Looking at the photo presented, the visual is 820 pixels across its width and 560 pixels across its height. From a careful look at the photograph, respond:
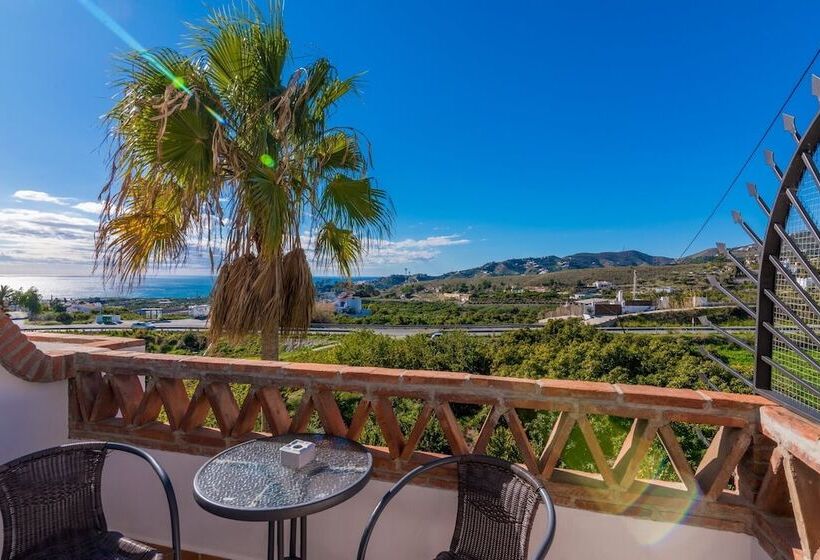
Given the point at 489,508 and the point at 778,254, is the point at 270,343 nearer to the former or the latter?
the point at 489,508

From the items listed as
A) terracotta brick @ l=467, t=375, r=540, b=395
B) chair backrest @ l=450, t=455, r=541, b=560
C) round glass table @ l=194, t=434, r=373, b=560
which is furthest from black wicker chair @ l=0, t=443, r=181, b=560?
terracotta brick @ l=467, t=375, r=540, b=395

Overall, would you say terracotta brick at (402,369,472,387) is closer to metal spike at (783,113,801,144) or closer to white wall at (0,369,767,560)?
white wall at (0,369,767,560)

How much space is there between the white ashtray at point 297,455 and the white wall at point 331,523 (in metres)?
0.46

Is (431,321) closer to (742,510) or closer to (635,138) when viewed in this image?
(635,138)

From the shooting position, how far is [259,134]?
113 inches

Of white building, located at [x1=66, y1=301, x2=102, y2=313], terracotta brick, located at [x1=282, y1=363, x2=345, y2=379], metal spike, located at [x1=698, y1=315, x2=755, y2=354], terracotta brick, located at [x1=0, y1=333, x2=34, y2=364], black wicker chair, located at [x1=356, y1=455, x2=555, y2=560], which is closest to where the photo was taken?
black wicker chair, located at [x1=356, y1=455, x2=555, y2=560]

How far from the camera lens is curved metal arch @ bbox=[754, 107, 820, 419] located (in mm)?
1079

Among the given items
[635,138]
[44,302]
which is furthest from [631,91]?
[44,302]

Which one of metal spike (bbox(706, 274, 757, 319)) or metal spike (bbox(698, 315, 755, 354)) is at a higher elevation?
metal spike (bbox(706, 274, 757, 319))

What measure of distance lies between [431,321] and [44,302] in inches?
450

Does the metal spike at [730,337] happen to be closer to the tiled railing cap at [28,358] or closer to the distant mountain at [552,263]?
the tiled railing cap at [28,358]

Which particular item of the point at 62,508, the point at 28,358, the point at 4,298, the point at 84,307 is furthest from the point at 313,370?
the point at 84,307

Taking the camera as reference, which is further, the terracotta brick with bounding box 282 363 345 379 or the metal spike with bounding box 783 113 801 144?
the terracotta brick with bounding box 282 363 345 379

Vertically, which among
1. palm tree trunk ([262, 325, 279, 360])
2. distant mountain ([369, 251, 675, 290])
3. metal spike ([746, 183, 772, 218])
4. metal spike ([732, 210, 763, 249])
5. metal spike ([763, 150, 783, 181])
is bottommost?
palm tree trunk ([262, 325, 279, 360])
